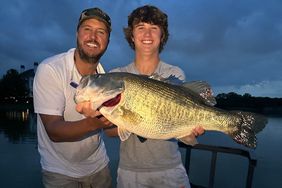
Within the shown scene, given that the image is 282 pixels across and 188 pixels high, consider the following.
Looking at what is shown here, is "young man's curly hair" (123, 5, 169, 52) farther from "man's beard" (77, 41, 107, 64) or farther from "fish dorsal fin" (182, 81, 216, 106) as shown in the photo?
"fish dorsal fin" (182, 81, 216, 106)

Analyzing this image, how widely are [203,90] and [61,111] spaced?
1.90 metres

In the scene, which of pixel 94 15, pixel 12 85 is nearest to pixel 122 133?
pixel 94 15

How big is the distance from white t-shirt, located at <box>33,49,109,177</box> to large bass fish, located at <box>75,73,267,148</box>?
0.88 m

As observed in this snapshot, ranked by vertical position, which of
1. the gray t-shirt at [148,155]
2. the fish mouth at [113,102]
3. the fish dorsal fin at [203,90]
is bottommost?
the gray t-shirt at [148,155]

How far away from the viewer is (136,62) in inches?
182

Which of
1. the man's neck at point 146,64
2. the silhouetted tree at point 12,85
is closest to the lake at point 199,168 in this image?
the man's neck at point 146,64

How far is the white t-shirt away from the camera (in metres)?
4.25

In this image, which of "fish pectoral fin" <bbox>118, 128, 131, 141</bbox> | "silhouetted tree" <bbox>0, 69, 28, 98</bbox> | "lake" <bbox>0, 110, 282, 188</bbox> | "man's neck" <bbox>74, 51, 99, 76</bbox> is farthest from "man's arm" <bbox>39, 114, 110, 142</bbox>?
"silhouetted tree" <bbox>0, 69, 28, 98</bbox>

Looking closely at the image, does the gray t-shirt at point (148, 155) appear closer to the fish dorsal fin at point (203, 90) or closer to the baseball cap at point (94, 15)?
the fish dorsal fin at point (203, 90)

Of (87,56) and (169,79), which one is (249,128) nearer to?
(169,79)

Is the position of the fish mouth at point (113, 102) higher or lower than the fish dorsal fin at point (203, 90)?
lower

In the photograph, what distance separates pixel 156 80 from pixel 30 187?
61.4 feet

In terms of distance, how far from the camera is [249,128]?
417cm

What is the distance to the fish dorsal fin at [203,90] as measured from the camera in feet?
13.9
